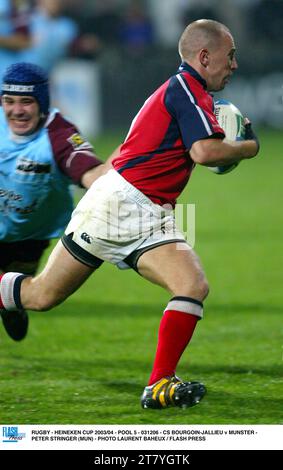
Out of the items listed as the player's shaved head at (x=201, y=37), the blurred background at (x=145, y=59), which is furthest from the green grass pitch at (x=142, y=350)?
the blurred background at (x=145, y=59)

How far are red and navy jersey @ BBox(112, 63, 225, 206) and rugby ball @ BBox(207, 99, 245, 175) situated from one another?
9.1 inches

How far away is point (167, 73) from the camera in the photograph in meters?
20.1

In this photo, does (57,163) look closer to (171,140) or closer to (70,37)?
(171,140)

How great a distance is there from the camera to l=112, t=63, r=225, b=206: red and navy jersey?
16.8ft

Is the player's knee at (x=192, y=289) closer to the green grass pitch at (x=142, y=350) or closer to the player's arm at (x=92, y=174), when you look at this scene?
the green grass pitch at (x=142, y=350)

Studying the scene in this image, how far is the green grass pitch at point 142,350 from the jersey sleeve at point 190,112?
1.21m

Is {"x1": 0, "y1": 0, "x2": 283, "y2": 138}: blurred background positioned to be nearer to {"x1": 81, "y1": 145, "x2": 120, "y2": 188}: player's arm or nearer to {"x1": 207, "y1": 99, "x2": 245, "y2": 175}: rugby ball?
{"x1": 81, "y1": 145, "x2": 120, "y2": 188}: player's arm

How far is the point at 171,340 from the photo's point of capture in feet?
17.0

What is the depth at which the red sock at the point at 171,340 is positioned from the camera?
5184 mm

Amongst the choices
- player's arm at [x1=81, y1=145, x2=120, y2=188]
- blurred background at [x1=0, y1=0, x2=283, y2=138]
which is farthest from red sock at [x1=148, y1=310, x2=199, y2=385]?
blurred background at [x1=0, y1=0, x2=283, y2=138]

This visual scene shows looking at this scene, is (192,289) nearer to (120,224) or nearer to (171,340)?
(171,340)

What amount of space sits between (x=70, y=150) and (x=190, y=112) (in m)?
0.97

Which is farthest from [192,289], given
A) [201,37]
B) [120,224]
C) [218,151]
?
[201,37]

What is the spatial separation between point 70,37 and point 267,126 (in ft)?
25.9
